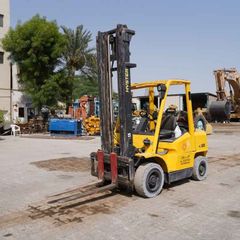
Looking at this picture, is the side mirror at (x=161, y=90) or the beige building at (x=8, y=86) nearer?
the side mirror at (x=161, y=90)

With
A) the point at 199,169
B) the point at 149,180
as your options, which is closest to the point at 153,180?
the point at 149,180

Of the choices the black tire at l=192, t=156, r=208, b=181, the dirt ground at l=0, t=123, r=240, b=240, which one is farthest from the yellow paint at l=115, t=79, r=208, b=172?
the dirt ground at l=0, t=123, r=240, b=240

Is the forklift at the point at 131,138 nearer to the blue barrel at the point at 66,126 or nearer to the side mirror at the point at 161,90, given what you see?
the side mirror at the point at 161,90

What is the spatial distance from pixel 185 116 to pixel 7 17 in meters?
30.6

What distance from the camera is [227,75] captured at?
33.0 metres

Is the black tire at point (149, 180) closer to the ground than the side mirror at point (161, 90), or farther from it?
closer to the ground

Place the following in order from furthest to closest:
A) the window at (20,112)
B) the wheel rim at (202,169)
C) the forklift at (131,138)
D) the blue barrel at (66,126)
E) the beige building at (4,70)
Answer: the window at (20,112) < the beige building at (4,70) < the blue barrel at (66,126) < the wheel rim at (202,169) < the forklift at (131,138)

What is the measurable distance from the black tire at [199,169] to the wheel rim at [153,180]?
61.5 inches

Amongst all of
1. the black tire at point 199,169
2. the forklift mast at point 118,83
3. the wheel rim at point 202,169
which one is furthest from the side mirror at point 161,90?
the wheel rim at point 202,169

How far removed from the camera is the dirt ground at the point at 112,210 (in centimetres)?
565

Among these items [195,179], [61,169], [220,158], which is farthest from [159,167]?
[220,158]

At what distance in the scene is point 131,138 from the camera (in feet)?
24.7

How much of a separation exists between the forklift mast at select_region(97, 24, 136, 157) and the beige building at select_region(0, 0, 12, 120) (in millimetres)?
28162

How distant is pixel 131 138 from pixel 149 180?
0.85 meters
